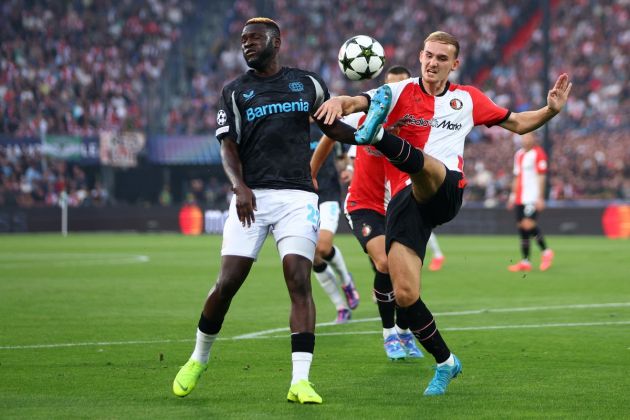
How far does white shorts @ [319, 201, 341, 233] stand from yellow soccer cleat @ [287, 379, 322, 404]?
5.34 metres

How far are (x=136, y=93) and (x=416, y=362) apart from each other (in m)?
32.2

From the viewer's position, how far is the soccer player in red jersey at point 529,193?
1875 centimetres

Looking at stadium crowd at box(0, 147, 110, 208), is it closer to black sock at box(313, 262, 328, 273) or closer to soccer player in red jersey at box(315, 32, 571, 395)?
black sock at box(313, 262, 328, 273)

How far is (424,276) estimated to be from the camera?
1764cm

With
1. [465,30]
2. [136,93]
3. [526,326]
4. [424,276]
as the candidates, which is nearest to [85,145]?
[136,93]

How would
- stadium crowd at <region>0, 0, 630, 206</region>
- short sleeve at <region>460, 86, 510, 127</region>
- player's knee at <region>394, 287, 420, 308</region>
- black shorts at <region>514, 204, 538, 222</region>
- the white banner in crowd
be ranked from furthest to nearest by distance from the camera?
the white banner in crowd
stadium crowd at <region>0, 0, 630, 206</region>
black shorts at <region>514, 204, 538, 222</region>
short sleeve at <region>460, 86, 510, 127</region>
player's knee at <region>394, 287, 420, 308</region>

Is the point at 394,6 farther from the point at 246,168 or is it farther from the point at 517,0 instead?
Answer: the point at 246,168

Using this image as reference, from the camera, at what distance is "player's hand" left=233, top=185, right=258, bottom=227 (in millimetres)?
6789

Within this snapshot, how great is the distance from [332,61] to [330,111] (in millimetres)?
34823

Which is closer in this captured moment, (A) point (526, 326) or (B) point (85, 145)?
(A) point (526, 326)

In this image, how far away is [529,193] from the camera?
19.0 metres

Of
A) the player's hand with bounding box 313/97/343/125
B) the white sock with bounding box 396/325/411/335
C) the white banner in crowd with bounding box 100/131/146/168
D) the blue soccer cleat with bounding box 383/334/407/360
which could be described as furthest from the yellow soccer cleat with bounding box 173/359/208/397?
the white banner in crowd with bounding box 100/131/146/168

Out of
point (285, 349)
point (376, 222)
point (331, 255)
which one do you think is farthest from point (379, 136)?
point (331, 255)

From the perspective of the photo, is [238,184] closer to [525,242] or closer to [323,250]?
[323,250]
